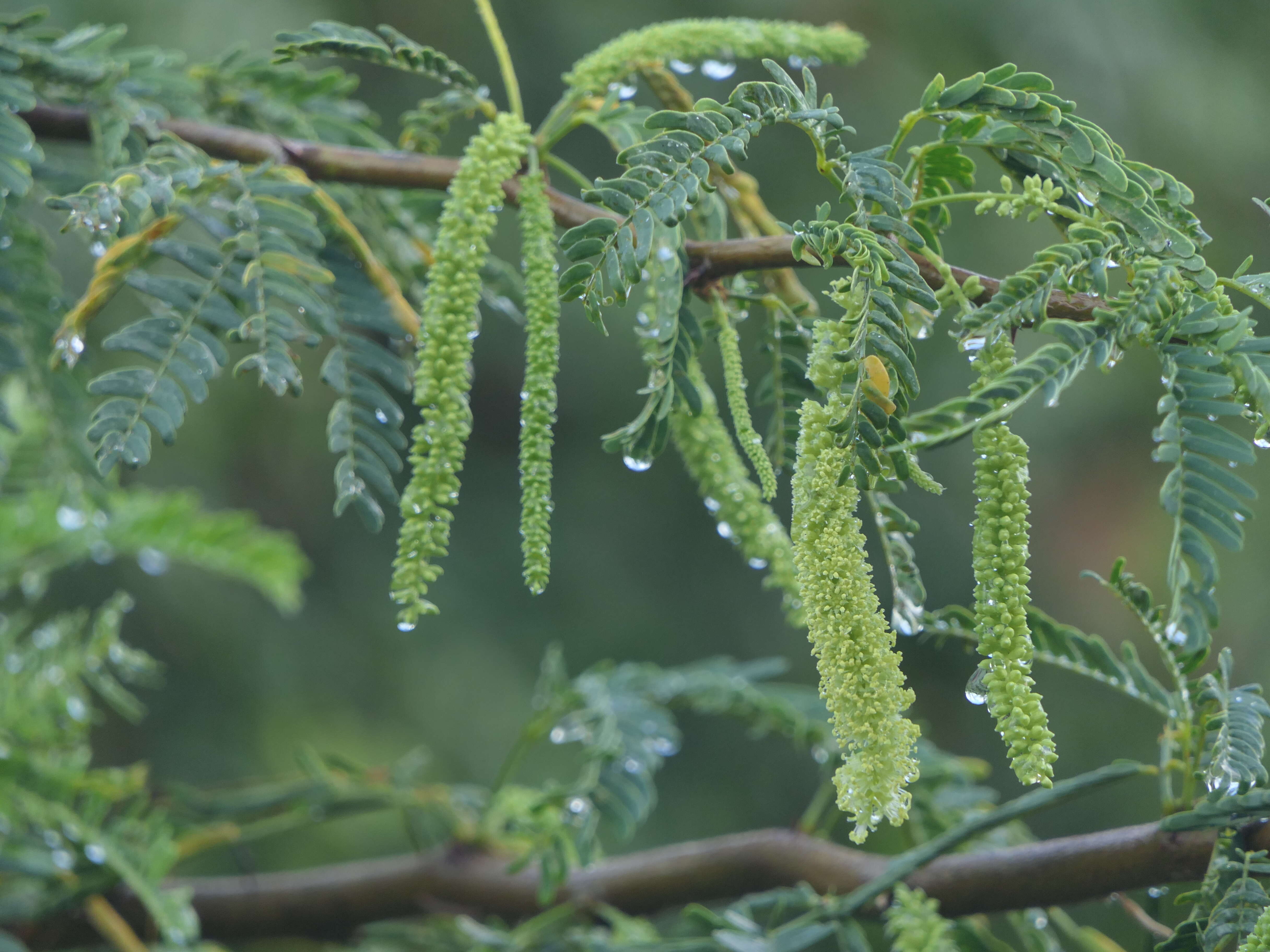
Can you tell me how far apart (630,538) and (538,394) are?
2.52 m

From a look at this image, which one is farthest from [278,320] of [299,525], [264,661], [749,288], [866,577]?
[299,525]

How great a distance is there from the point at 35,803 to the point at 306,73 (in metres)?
0.68

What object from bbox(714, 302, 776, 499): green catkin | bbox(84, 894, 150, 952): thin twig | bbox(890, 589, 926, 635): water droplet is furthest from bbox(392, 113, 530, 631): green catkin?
bbox(84, 894, 150, 952): thin twig

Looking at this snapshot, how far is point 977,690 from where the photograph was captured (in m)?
0.47

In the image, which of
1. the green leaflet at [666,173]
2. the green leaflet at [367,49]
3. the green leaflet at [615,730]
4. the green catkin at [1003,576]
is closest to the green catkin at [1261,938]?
the green catkin at [1003,576]

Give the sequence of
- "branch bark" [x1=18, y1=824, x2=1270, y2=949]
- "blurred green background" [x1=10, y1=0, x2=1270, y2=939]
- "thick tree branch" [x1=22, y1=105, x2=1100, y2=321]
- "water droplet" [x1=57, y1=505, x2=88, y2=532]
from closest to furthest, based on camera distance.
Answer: "thick tree branch" [x1=22, y1=105, x2=1100, y2=321] < "branch bark" [x1=18, y1=824, x2=1270, y2=949] < "water droplet" [x1=57, y1=505, x2=88, y2=532] < "blurred green background" [x1=10, y1=0, x2=1270, y2=939]

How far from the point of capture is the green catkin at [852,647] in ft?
1.35

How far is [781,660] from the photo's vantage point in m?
1.16

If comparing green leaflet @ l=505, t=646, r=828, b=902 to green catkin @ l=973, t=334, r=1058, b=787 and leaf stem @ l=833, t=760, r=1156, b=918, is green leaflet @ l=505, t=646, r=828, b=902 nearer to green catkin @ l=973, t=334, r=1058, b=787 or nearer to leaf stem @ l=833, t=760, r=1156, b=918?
leaf stem @ l=833, t=760, r=1156, b=918

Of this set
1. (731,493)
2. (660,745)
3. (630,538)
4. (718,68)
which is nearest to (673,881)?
(660,745)

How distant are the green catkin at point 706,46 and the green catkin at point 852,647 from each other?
1.16ft

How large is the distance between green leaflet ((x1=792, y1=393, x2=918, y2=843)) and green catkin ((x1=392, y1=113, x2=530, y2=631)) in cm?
15

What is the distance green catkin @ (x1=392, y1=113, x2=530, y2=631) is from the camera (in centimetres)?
48

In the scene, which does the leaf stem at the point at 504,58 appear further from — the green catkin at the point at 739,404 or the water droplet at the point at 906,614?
the water droplet at the point at 906,614
